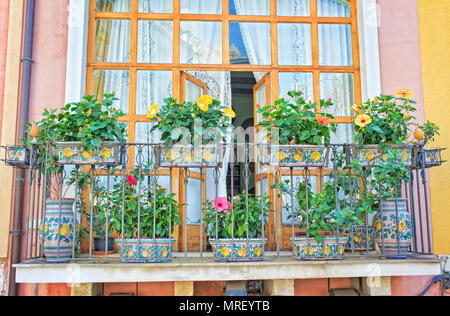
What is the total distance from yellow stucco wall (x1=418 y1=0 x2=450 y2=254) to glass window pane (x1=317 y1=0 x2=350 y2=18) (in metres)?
0.82

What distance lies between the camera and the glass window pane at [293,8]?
5.55m

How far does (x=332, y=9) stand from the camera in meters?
5.58

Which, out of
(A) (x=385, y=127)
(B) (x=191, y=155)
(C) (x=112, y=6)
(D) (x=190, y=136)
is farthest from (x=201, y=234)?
→ (C) (x=112, y=6)

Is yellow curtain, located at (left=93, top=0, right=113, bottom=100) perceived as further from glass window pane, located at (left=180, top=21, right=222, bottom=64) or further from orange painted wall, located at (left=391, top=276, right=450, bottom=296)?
orange painted wall, located at (left=391, top=276, right=450, bottom=296)

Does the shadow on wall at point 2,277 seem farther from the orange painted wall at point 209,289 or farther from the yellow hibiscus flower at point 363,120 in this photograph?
the yellow hibiscus flower at point 363,120

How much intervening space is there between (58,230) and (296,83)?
9.84ft

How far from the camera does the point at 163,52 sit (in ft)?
17.6

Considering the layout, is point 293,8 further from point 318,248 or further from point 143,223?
point 143,223

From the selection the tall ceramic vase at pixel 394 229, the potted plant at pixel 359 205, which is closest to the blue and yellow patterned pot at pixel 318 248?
the potted plant at pixel 359 205

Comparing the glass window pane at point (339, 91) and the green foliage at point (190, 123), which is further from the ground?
the glass window pane at point (339, 91)

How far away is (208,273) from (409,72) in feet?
10.3

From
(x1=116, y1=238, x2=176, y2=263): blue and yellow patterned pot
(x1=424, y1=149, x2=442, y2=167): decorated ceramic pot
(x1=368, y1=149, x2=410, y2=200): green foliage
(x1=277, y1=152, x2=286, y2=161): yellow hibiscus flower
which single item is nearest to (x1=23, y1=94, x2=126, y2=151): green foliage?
(x1=116, y1=238, x2=176, y2=263): blue and yellow patterned pot

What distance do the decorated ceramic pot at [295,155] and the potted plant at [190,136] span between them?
0.45 meters

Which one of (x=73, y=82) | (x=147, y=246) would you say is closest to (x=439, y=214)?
(x=147, y=246)
